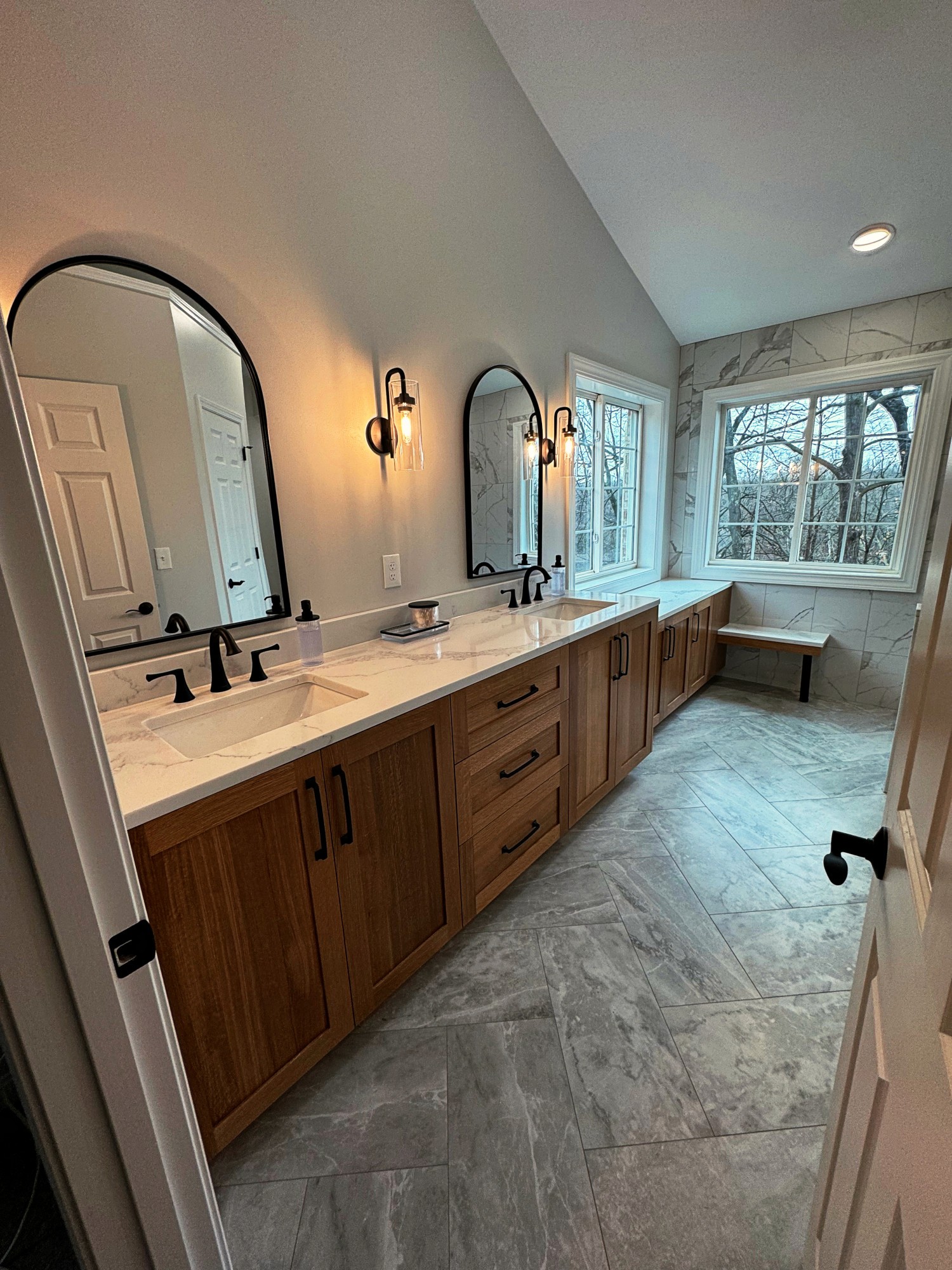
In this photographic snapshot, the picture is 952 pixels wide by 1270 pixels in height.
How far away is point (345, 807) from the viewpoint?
125 cm

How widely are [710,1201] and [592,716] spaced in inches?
55.7

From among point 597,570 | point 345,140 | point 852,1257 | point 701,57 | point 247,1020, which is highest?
point 701,57

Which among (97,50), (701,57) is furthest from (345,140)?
(701,57)

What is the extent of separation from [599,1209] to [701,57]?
11.7 ft

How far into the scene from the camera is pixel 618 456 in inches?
145

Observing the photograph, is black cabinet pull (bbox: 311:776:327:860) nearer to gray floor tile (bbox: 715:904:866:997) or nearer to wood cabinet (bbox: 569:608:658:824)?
wood cabinet (bbox: 569:608:658:824)

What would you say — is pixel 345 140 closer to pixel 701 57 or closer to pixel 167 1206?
pixel 701 57

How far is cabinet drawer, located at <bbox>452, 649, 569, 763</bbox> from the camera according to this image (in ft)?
5.09

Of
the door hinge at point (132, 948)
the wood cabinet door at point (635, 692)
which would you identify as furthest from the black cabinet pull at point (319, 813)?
the wood cabinet door at point (635, 692)

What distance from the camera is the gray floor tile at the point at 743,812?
7.30ft

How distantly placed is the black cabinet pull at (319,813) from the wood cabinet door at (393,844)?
3 centimetres

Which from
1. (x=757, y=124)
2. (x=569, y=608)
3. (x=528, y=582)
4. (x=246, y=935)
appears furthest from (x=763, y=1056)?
(x=757, y=124)

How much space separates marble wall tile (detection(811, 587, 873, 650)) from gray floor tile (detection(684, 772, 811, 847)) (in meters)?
1.64

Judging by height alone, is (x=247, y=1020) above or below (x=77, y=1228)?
below
